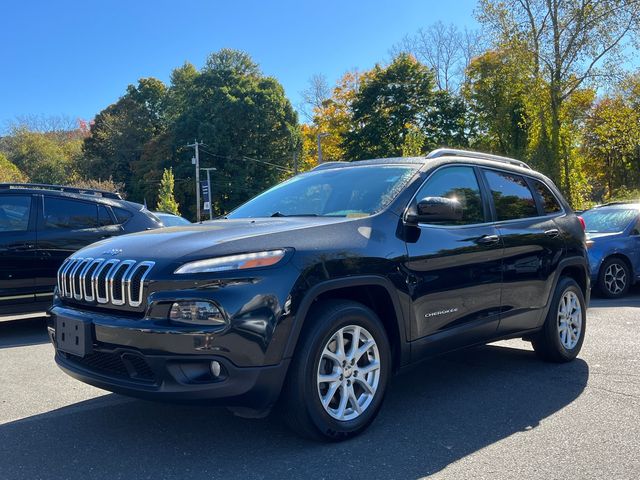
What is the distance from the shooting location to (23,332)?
7301 mm

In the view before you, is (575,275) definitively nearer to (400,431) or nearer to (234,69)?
(400,431)

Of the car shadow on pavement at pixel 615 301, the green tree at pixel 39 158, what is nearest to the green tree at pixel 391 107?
the green tree at pixel 39 158

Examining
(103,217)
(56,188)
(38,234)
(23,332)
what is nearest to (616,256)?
(103,217)

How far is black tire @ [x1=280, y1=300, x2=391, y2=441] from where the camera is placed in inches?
123

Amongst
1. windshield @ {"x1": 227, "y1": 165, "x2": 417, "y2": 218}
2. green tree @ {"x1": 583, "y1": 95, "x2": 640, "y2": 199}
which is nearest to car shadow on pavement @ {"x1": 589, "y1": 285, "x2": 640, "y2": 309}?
windshield @ {"x1": 227, "y1": 165, "x2": 417, "y2": 218}

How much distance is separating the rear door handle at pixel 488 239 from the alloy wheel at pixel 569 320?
1.20m

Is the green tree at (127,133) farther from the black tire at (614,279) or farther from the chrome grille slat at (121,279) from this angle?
the chrome grille slat at (121,279)

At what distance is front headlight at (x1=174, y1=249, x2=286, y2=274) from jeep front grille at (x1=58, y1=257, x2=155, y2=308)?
9.2 inches

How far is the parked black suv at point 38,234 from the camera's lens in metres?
6.78

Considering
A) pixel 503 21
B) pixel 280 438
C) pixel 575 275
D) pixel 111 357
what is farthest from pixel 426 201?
pixel 503 21

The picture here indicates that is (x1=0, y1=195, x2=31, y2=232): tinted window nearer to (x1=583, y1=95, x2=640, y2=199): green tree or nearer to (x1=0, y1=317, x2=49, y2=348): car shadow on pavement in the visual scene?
(x1=0, y1=317, x2=49, y2=348): car shadow on pavement

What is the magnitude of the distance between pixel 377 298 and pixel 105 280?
5.37 feet

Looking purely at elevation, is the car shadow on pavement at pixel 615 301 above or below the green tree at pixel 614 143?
below

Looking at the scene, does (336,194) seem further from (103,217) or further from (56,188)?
(56,188)
